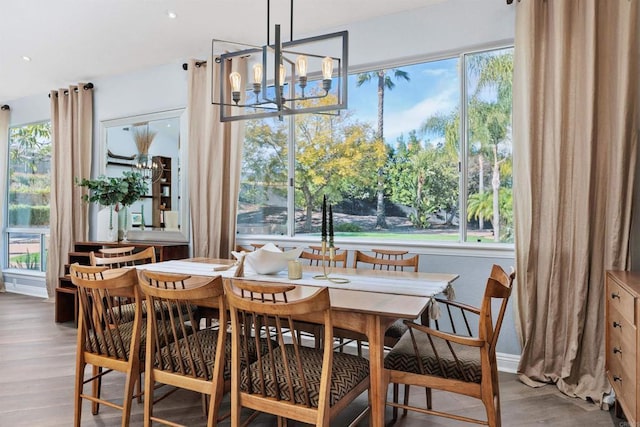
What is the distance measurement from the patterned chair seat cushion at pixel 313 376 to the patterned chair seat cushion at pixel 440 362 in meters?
0.15

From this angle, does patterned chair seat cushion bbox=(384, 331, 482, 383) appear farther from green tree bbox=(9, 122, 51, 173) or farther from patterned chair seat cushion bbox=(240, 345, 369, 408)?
green tree bbox=(9, 122, 51, 173)

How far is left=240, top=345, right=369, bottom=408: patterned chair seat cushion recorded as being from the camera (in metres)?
1.69

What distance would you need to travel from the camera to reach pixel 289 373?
168cm

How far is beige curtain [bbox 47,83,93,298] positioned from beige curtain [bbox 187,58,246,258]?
1.79 metres

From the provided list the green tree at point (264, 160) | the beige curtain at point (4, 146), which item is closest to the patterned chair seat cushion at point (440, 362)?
the green tree at point (264, 160)

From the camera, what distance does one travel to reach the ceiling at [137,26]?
134 inches

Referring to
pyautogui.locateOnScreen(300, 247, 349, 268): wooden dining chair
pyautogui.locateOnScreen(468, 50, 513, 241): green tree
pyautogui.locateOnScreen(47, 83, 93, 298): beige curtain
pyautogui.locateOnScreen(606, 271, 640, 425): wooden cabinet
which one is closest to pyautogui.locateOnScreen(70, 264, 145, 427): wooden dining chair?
pyautogui.locateOnScreen(300, 247, 349, 268): wooden dining chair

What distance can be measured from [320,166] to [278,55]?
1.79 meters

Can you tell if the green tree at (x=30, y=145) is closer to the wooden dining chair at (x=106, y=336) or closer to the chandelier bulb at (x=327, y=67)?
the wooden dining chair at (x=106, y=336)

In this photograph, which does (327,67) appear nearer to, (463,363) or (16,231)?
(463,363)

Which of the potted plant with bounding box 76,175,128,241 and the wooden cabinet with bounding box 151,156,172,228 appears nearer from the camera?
the potted plant with bounding box 76,175,128,241

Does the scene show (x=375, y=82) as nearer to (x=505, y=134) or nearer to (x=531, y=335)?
(x=505, y=134)

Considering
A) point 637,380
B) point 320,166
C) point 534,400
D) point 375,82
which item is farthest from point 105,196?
point 637,380

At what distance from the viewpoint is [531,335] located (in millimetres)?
2891
